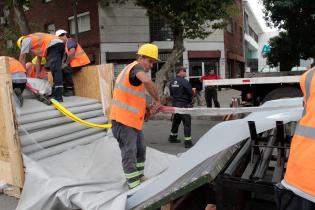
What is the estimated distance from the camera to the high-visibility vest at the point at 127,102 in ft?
14.0

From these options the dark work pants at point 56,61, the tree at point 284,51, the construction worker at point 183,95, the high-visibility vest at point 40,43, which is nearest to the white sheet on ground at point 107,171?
the dark work pants at point 56,61

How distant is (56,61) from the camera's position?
592 cm

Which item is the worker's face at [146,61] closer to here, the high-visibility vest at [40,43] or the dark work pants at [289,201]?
the high-visibility vest at [40,43]

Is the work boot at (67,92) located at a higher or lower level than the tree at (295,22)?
lower

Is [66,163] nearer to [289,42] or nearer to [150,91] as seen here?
[150,91]

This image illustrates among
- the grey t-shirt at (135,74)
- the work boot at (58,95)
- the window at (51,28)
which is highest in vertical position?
the window at (51,28)

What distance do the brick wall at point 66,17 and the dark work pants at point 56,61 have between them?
43.8ft


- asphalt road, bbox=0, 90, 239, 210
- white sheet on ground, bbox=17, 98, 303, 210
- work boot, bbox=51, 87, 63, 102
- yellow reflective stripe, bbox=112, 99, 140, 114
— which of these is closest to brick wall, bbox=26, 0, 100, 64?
asphalt road, bbox=0, 90, 239, 210

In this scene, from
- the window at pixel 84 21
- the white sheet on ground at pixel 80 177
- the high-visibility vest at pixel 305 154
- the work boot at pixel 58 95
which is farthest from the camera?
the window at pixel 84 21

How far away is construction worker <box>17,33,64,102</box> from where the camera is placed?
5.82m

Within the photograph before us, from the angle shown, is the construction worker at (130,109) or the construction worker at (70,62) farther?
the construction worker at (70,62)

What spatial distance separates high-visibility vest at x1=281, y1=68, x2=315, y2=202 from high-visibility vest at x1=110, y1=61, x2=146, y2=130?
8.04ft

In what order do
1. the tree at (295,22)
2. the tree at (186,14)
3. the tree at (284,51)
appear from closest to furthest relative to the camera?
the tree at (295,22) < the tree at (186,14) < the tree at (284,51)

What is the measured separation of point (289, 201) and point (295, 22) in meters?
11.8
